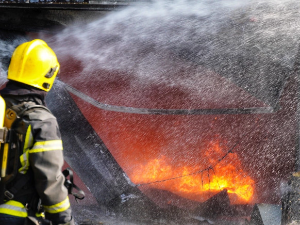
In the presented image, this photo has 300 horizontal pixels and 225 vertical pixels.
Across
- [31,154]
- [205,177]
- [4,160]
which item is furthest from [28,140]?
[205,177]

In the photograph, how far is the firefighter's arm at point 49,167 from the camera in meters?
1.78

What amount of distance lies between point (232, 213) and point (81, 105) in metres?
3.02

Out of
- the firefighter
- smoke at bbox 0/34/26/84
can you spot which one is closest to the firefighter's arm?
the firefighter

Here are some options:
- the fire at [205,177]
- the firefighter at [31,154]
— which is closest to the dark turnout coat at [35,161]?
the firefighter at [31,154]

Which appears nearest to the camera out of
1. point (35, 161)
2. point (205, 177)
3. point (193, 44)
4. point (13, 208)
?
point (35, 161)

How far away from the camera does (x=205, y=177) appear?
5.40 meters

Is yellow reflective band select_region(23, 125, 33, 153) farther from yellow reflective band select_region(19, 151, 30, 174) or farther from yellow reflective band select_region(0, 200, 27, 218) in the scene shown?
yellow reflective band select_region(0, 200, 27, 218)

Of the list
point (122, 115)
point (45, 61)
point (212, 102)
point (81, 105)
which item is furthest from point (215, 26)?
point (45, 61)

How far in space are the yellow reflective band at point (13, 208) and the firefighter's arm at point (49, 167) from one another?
0.15 metres

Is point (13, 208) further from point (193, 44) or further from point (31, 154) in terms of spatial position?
point (193, 44)

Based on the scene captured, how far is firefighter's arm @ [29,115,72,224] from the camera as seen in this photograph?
178 centimetres

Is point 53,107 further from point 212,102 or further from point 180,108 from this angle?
point 212,102

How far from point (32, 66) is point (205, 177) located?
4035 mm

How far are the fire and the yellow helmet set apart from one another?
3.67m
